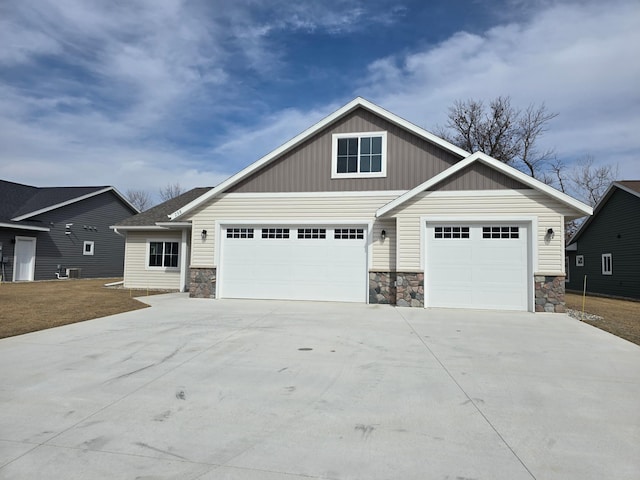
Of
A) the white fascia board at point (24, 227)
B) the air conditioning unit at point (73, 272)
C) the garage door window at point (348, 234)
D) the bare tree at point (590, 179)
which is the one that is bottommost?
the air conditioning unit at point (73, 272)

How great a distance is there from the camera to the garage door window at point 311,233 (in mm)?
13180

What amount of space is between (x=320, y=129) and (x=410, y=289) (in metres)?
6.11

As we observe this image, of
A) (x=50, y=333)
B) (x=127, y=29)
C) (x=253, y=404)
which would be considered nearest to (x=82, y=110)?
(x=127, y=29)

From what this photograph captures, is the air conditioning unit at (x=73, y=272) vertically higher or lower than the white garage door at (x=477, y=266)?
lower

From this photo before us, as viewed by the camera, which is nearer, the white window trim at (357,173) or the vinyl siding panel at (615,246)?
the white window trim at (357,173)

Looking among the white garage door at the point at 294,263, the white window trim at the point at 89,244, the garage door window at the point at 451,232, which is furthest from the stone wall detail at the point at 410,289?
the white window trim at the point at 89,244

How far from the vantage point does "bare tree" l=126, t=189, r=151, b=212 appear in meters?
50.8

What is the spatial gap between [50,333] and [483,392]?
754 cm

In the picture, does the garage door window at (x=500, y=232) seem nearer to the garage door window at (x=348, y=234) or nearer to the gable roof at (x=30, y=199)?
the garage door window at (x=348, y=234)

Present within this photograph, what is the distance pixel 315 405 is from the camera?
4.18 meters

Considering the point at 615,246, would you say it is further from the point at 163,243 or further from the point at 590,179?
the point at 163,243

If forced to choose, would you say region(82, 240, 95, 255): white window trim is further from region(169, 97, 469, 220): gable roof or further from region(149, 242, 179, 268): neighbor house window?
region(169, 97, 469, 220): gable roof

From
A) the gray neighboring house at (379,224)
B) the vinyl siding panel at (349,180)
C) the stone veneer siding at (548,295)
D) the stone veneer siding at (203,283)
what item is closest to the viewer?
the stone veneer siding at (548,295)

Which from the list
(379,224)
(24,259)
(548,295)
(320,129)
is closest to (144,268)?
(24,259)
